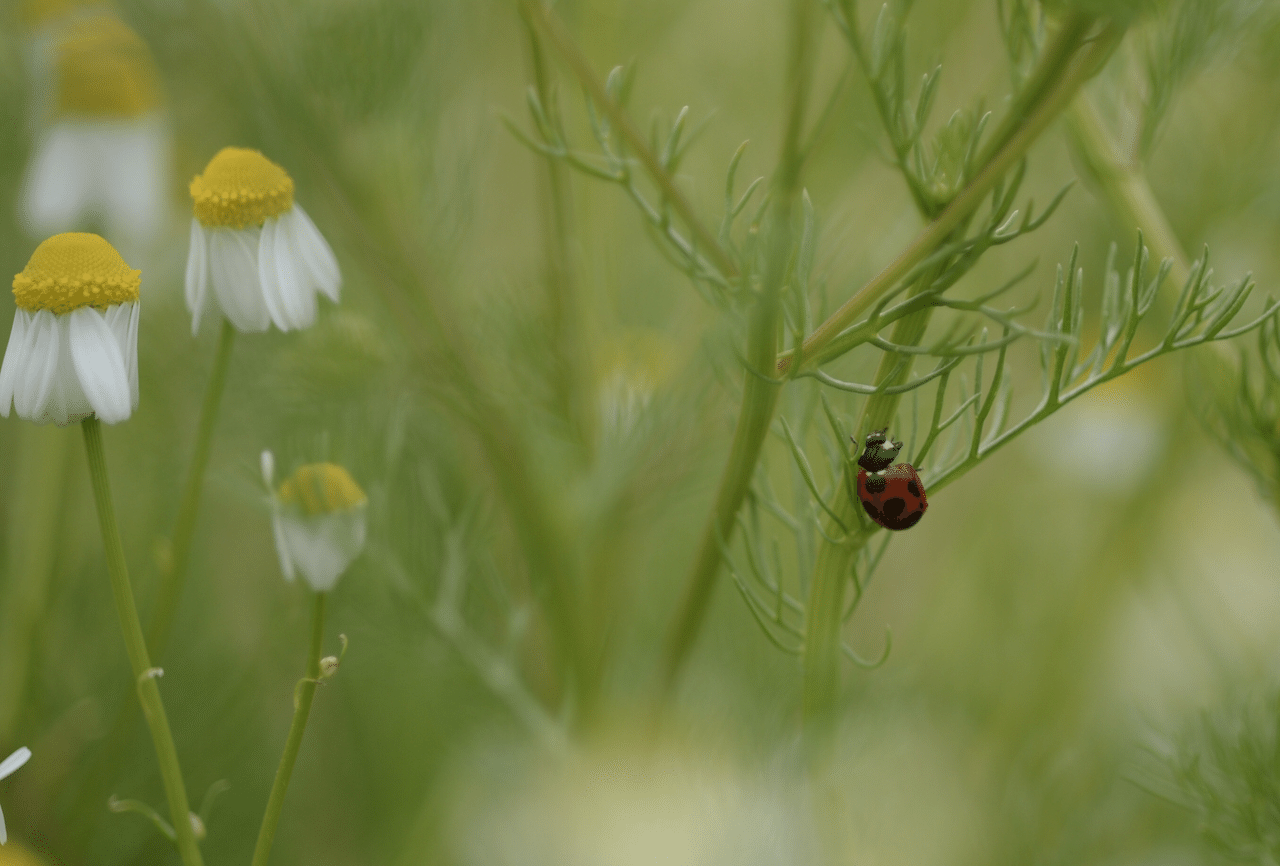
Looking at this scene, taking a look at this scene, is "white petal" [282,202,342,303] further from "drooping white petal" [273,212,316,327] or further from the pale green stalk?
the pale green stalk

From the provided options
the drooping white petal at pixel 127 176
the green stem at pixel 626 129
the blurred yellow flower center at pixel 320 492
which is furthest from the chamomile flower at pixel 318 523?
the drooping white petal at pixel 127 176

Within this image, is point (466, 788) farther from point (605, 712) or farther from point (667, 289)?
point (667, 289)

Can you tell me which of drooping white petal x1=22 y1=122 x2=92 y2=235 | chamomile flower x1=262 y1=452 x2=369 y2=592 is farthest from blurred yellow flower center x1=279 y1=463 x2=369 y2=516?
drooping white petal x1=22 y1=122 x2=92 y2=235

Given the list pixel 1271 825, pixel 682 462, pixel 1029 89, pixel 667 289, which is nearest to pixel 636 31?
pixel 667 289

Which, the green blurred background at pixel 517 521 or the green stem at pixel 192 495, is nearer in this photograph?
the green stem at pixel 192 495

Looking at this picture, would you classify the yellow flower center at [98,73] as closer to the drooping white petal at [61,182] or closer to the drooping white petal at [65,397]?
the drooping white petal at [61,182]

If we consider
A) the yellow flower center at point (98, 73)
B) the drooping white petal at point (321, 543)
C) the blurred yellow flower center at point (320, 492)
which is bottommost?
the drooping white petal at point (321, 543)
